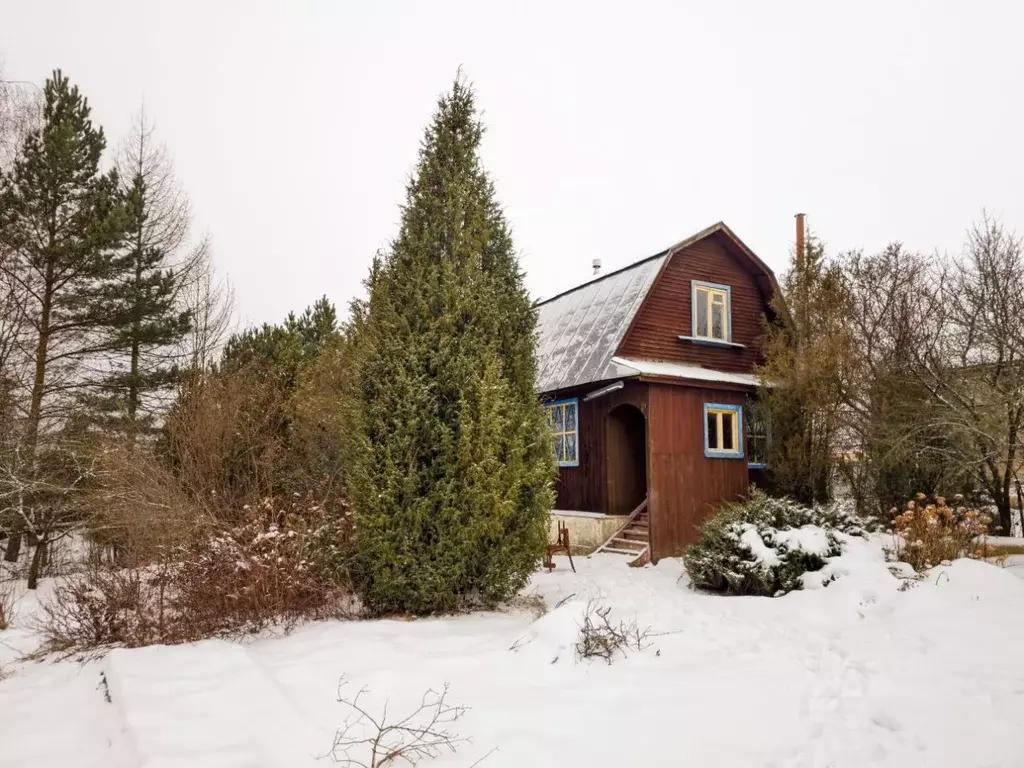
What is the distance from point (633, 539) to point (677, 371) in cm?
349

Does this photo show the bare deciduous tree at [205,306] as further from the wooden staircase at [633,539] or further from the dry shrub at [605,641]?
the dry shrub at [605,641]

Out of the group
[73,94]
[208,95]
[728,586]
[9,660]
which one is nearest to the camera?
[9,660]

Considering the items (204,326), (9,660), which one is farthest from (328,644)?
(204,326)

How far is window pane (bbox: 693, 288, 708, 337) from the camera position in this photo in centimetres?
1411

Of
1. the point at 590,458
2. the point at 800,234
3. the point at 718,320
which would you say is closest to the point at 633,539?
the point at 590,458

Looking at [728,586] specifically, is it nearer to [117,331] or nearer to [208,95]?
[117,331]

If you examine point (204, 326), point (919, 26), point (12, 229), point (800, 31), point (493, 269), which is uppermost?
point (800, 31)

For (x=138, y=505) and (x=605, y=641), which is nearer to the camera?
(x=605, y=641)

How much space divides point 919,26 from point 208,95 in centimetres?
2361

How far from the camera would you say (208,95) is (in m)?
23.1

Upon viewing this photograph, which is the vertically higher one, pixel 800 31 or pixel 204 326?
pixel 800 31

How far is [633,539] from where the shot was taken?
12.3m

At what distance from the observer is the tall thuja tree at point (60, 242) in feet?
46.7

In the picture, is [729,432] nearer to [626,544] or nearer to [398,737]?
[626,544]
